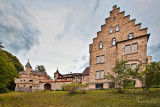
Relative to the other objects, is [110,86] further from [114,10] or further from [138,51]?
[114,10]

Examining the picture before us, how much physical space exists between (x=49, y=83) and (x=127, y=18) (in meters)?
26.5

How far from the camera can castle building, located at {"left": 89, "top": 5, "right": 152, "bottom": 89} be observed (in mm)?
16953

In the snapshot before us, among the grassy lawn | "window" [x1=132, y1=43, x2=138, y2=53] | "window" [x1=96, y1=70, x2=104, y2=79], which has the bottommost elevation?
the grassy lawn

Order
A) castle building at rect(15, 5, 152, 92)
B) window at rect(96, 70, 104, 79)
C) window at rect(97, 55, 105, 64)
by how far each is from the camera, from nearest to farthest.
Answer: castle building at rect(15, 5, 152, 92) < window at rect(96, 70, 104, 79) < window at rect(97, 55, 105, 64)

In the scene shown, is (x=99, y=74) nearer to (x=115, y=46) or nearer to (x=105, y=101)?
(x=115, y=46)

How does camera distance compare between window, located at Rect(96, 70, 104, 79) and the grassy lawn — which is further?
window, located at Rect(96, 70, 104, 79)

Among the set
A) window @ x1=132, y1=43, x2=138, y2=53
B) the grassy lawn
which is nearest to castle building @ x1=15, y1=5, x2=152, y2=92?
window @ x1=132, y1=43, x2=138, y2=53

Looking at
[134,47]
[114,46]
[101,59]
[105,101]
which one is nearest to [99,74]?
[101,59]

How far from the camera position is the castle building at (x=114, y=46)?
16953 millimetres

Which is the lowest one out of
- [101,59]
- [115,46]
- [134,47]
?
[101,59]

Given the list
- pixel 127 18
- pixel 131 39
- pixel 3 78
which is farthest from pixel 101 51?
pixel 3 78

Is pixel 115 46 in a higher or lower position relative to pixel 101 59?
higher

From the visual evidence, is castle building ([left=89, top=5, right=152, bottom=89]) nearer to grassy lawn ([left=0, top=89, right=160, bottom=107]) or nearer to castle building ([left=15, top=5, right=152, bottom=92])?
castle building ([left=15, top=5, right=152, bottom=92])

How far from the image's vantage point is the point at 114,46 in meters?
20.1
